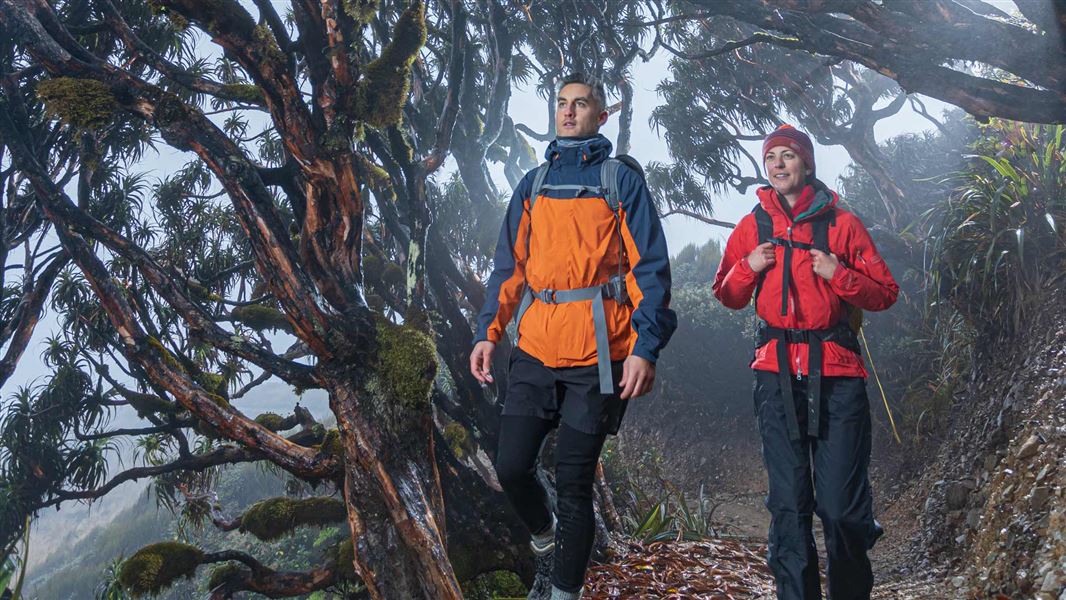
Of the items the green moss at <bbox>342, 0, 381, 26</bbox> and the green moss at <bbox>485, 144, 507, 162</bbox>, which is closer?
the green moss at <bbox>342, 0, 381, 26</bbox>

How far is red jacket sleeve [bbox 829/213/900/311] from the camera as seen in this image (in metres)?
3.08

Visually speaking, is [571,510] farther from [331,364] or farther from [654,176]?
[654,176]

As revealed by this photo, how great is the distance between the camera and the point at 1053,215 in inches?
243

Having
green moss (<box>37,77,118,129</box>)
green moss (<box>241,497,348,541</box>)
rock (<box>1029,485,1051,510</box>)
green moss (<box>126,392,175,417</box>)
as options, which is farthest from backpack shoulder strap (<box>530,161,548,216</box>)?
green moss (<box>126,392,175,417</box>)

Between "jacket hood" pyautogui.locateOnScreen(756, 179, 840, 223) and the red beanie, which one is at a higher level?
the red beanie

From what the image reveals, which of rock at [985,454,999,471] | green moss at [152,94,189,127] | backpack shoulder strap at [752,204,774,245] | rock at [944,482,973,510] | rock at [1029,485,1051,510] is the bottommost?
rock at [944,482,973,510]

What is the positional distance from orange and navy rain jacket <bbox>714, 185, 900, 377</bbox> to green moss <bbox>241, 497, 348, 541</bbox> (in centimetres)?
620

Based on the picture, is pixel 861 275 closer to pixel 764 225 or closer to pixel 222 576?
pixel 764 225

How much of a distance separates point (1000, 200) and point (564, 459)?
18.9 feet

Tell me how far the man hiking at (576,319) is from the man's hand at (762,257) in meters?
0.59

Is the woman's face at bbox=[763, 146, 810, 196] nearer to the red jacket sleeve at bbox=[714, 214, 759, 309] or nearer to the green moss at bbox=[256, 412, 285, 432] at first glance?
the red jacket sleeve at bbox=[714, 214, 759, 309]

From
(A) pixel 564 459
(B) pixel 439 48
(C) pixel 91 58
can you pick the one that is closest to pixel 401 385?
(A) pixel 564 459

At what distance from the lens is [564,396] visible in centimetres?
298

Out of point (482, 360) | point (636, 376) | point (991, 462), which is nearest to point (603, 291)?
point (636, 376)
